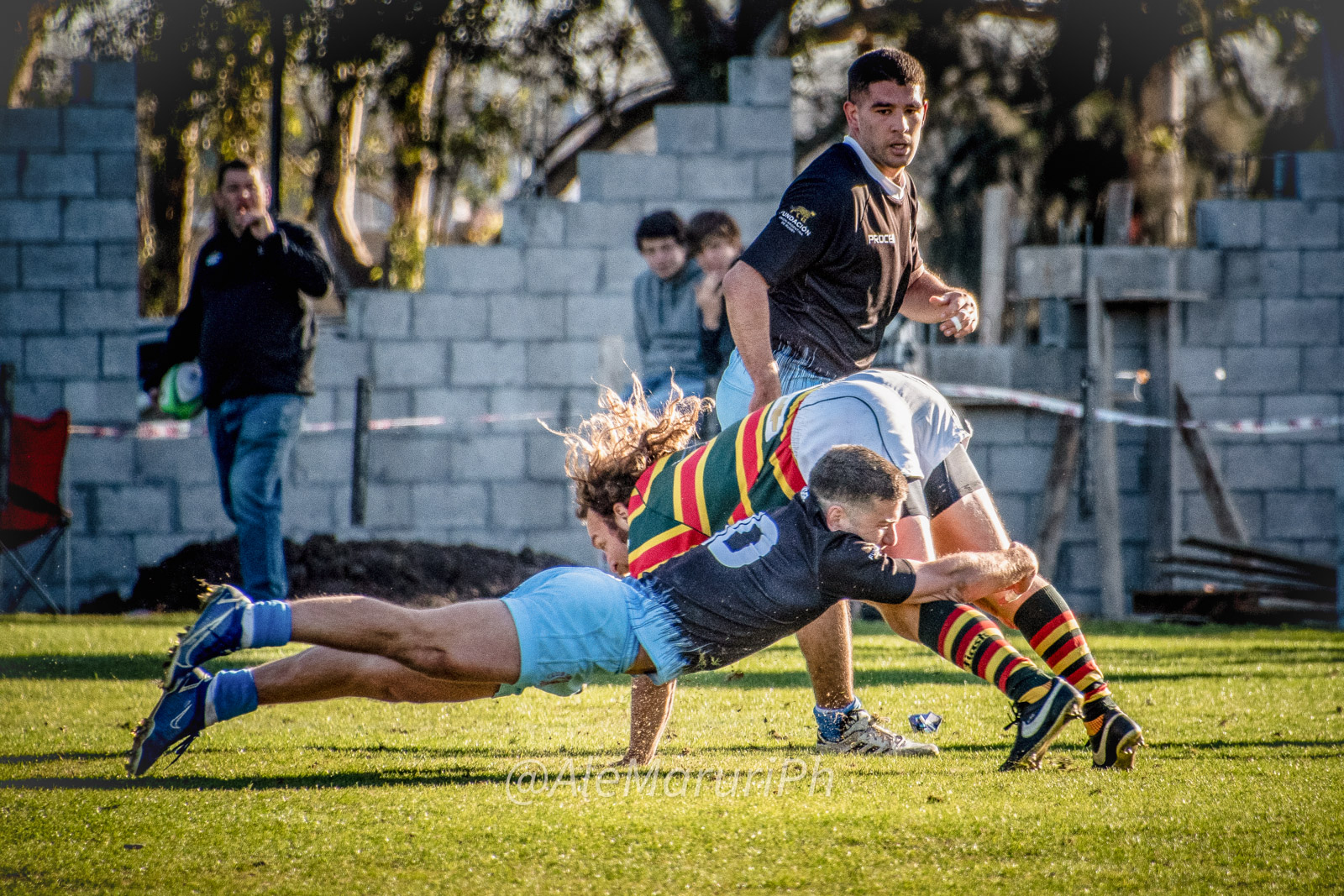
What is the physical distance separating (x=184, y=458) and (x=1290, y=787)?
340 inches

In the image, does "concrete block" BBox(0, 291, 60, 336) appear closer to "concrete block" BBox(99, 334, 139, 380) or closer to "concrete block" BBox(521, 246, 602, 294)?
"concrete block" BBox(99, 334, 139, 380)

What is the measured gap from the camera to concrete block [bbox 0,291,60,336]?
34.0 ft

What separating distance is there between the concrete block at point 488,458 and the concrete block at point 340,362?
3.12 ft

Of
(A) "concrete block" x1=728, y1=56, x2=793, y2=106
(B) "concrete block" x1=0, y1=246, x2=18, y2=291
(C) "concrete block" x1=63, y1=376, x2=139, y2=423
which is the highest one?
(A) "concrete block" x1=728, y1=56, x2=793, y2=106

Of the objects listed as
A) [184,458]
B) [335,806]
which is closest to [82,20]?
[184,458]

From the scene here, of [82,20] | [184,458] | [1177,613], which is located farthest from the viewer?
[82,20]

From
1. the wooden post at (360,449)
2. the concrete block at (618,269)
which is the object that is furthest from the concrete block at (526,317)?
the wooden post at (360,449)

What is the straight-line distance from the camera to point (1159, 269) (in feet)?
35.7

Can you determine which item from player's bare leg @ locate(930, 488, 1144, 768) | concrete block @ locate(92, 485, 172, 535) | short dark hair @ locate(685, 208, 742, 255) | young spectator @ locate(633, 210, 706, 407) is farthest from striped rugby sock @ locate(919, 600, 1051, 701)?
concrete block @ locate(92, 485, 172, 535)

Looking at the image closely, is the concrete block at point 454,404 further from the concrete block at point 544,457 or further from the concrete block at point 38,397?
the concrete block at point 38,397

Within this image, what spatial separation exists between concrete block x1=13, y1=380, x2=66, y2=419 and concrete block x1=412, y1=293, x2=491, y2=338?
265 cm

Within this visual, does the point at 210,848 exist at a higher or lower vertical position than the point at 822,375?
lower

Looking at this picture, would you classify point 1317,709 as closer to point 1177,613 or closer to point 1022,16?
point 1177,613

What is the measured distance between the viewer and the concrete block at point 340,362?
10.5 metres
